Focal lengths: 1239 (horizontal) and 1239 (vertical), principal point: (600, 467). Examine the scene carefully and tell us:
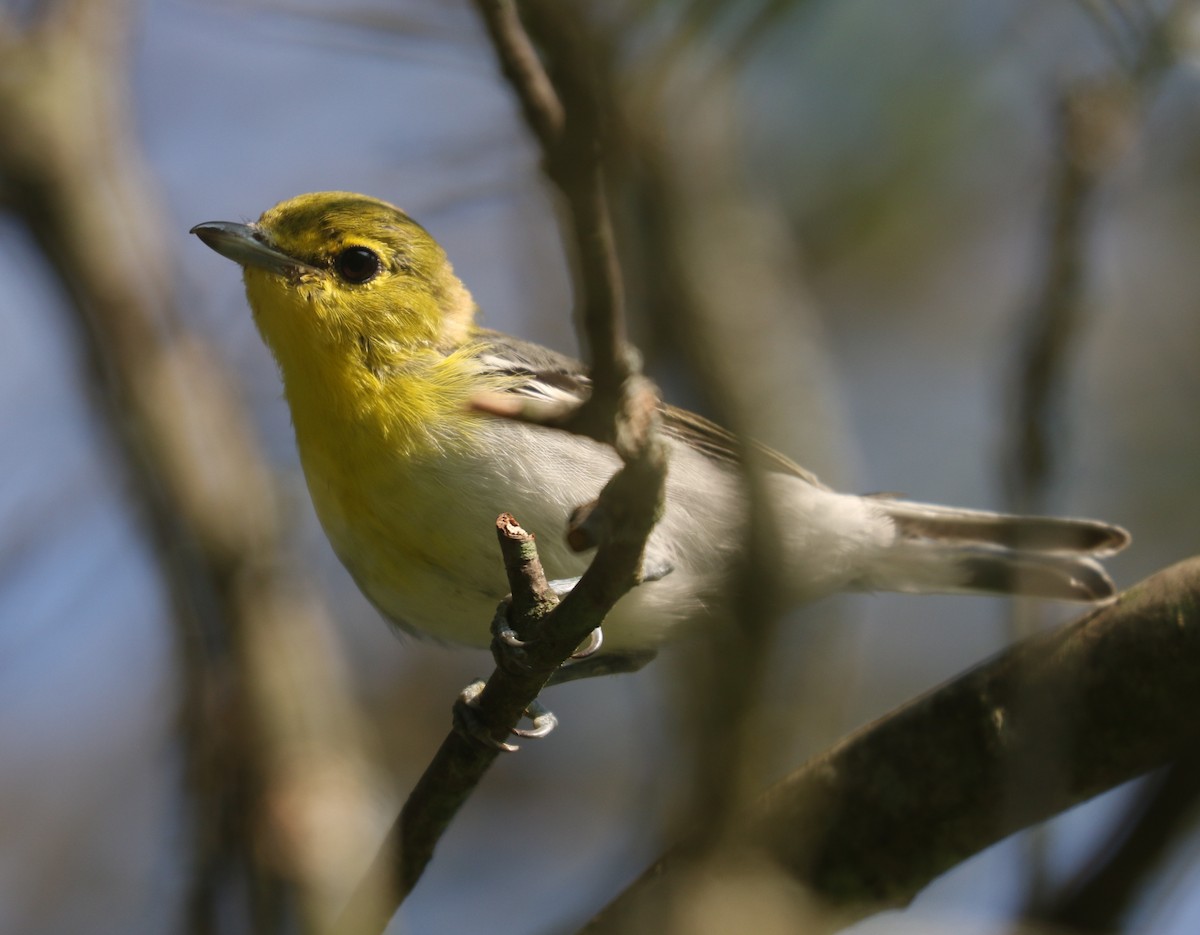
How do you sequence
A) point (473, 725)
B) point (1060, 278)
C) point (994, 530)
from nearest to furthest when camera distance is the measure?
point (473, 725) < point (1060, 278) < point (994, 530)

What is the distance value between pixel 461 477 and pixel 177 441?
7.74 feet

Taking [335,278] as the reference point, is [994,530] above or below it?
below

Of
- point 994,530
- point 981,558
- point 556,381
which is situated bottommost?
point 981,558

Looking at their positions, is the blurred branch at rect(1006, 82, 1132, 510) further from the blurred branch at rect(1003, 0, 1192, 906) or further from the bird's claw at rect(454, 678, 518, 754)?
the bird's claw at rect(454, 678, 518, 754)

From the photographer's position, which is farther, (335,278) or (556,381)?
(556,381)

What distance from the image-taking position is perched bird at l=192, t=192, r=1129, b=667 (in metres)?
4.12

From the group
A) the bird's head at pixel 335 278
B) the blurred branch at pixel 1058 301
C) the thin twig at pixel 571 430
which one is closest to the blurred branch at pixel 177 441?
the bird's head at pixel 335 278

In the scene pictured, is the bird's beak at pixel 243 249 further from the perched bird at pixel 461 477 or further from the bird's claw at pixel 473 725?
the bird's claw at pixel 473 725

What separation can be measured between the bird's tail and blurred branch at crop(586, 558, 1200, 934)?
3.53 ft

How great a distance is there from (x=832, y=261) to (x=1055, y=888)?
6585 millimetres

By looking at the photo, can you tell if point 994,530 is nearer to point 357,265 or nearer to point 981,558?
point 981,558

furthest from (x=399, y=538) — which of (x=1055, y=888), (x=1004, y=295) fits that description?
(x=1004, y=295)

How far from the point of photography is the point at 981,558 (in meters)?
5.16

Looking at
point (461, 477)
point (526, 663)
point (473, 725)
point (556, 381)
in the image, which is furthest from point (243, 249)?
point (526, 663)
